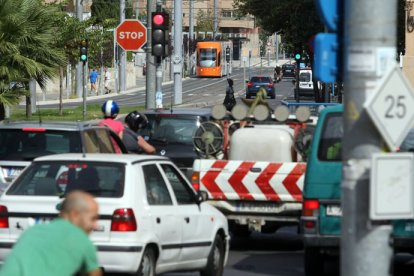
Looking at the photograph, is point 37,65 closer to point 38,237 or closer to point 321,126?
point 321,126

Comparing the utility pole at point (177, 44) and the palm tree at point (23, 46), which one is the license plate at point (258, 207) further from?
the utility pole at point (177, 44)

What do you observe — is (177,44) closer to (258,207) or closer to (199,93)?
(199,93)

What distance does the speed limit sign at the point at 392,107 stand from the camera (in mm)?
7898

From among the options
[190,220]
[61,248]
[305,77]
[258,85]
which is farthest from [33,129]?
[305,77]

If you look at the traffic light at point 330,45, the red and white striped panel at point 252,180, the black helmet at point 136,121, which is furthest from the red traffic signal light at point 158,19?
the traffic light at point 330,45

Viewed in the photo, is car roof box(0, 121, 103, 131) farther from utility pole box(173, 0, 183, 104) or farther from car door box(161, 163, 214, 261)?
utility pole box(173, 0, 183, 104)

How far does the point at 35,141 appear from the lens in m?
16.2

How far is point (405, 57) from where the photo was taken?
4128 centimetres

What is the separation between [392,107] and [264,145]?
9085mm

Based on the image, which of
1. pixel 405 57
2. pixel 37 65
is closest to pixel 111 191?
pixel 37 65

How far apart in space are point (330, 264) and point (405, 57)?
25.9 meters

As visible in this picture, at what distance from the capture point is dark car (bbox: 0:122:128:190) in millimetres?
15891

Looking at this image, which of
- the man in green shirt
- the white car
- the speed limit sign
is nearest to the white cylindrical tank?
the white car

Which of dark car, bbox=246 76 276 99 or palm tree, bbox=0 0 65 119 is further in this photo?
dark car, bbox=246 76 276 99
